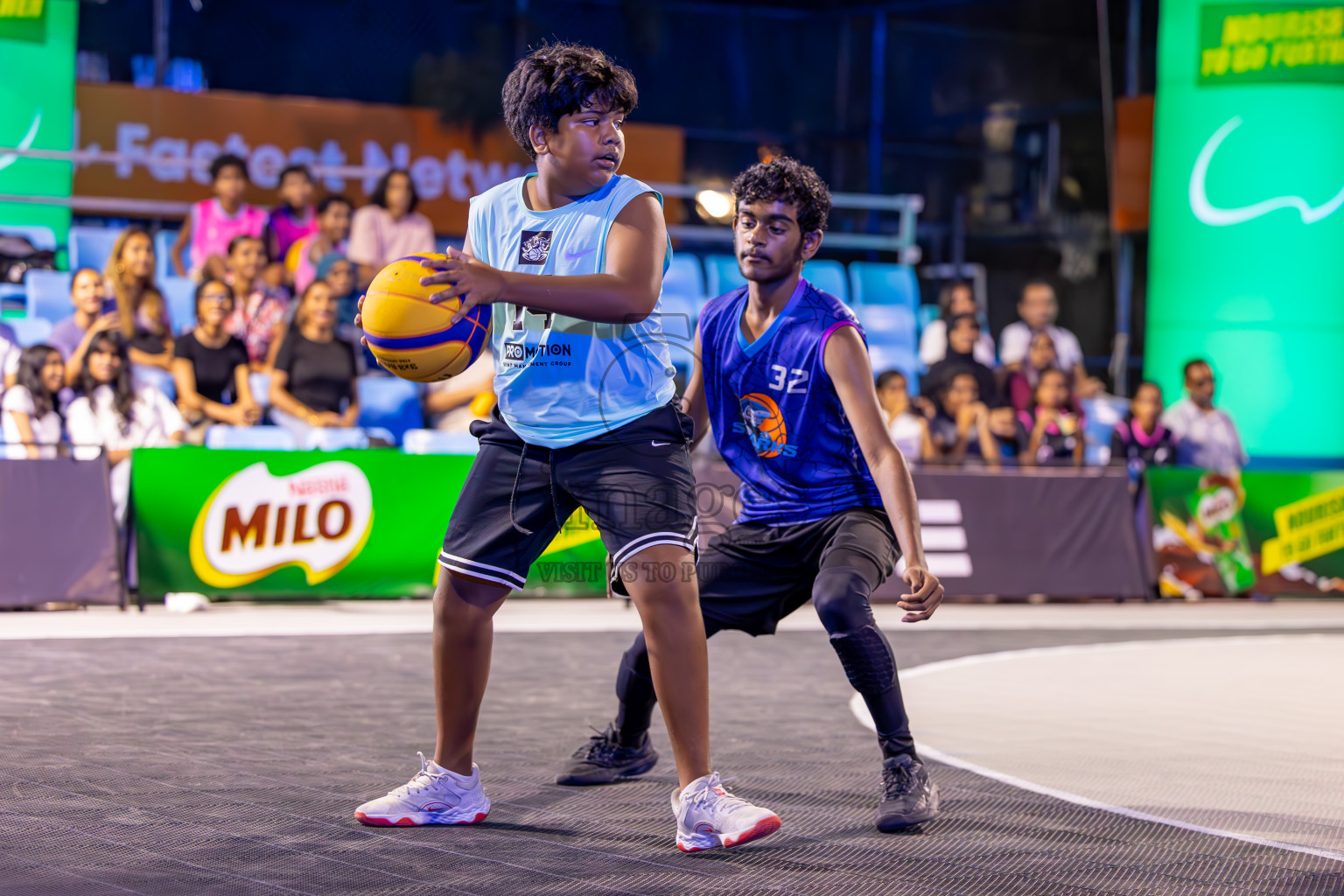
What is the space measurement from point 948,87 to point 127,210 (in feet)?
37.2

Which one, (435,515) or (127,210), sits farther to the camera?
(127,210)

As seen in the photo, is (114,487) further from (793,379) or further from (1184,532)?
(1184,532)

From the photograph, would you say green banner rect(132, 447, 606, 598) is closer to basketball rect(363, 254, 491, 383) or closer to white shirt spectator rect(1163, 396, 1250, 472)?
white shirt spectator rect(1163, 396, 1250, 472)

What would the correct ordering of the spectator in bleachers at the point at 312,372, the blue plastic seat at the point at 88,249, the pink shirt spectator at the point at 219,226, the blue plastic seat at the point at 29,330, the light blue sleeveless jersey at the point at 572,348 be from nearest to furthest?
1. the light blue sleeveless jersey at the point at 572,348
2. the spectator in bleachers at the point at 312,372
3. the blue plastic seat at the point at 29,330
4. the pink shirt spectator at the point at 219,226
5. the blue plastic seat at the point at 88,249

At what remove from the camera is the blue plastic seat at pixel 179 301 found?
1359cm

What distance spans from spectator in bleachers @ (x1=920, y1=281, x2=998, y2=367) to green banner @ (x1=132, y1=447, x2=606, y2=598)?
4902 mm

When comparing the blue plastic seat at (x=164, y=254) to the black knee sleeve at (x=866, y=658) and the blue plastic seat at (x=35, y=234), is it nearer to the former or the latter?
the blue plastic seat at (x=35, y=234)

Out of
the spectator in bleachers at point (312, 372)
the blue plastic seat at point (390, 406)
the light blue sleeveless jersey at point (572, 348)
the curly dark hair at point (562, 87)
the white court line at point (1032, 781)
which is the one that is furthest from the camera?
the blue plastic seat at point (390, 406)

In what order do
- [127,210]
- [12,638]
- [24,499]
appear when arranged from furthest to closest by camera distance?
[127,210] < [24,499] < [12,638]

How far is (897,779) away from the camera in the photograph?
187 inches

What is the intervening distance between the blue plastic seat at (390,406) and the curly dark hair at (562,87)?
8.82 m

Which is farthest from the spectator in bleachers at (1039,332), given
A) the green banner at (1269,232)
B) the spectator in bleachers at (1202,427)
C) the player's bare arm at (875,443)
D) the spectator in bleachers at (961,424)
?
the player's bare arm at (875,443)

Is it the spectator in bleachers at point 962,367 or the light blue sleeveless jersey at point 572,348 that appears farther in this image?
the spectator in bleachers at point 962,367

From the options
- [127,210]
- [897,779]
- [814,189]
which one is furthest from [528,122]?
[127,210]
